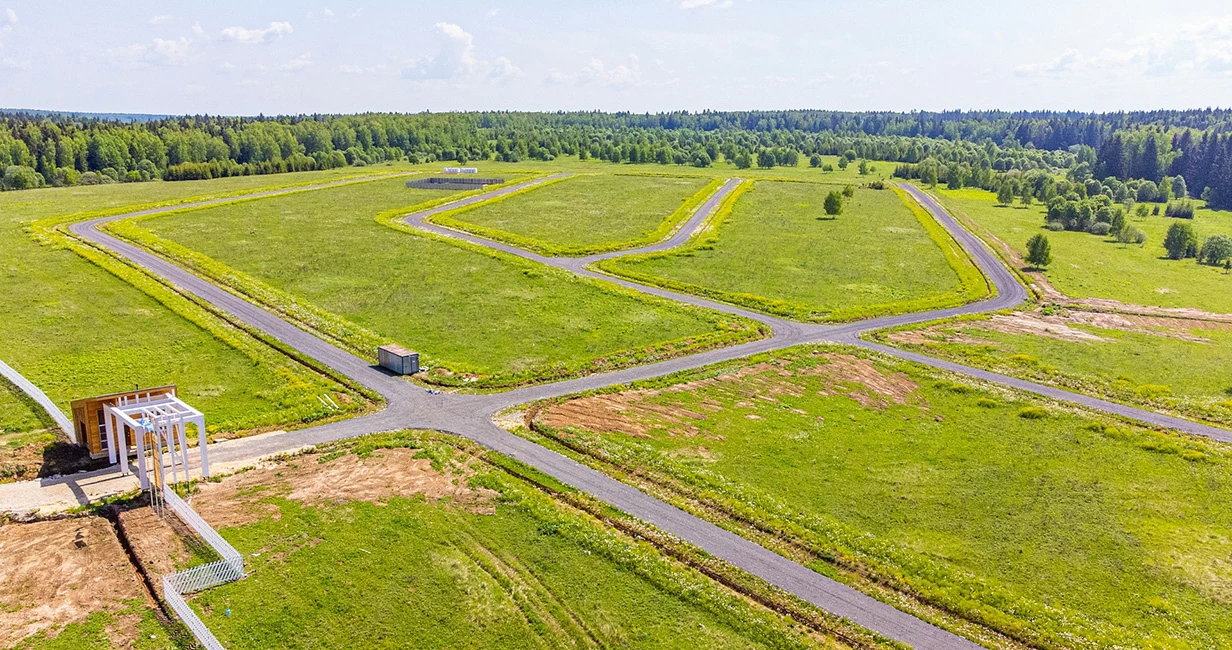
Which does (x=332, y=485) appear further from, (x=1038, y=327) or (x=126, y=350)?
(x=1038, y=327)

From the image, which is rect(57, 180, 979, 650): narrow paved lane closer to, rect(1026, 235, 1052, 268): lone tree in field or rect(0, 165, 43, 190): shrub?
rect(1026, 235, 1052, 268): lone tree in field

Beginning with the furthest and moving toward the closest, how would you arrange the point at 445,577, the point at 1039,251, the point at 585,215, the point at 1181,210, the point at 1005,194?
1. the point at 1005,194
2. the point at 1181,210
3. the point at 585,215
4. the point at 1039,251
5. the point at 445,577

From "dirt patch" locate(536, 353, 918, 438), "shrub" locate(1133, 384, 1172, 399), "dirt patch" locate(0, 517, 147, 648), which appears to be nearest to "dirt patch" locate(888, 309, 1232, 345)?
"dirt patch" locate(536, 353, 918, 438)

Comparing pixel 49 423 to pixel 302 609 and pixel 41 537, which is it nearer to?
pixel 41 537

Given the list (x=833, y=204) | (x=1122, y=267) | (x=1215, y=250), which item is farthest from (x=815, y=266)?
(x=1215, y=250)

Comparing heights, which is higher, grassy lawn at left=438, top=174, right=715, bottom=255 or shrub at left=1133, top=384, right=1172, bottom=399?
grassy lawn at left=438, top=174, right=715, bottom=255

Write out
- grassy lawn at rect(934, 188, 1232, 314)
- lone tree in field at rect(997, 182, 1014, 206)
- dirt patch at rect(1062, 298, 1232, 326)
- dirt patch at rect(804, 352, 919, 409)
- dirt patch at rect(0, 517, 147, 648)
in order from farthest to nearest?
1. lone tree in field at rect(997, 182, 1014, 206)
2. grassy lawn at rect(934, 188, 1232, 314)
3. dirt patch at rect(1062, 298, 1232, 326)
4. dirt patch at rect(804, 352, 919, 409)
5. dirt patch at rect(0, 517, 147, 648)
